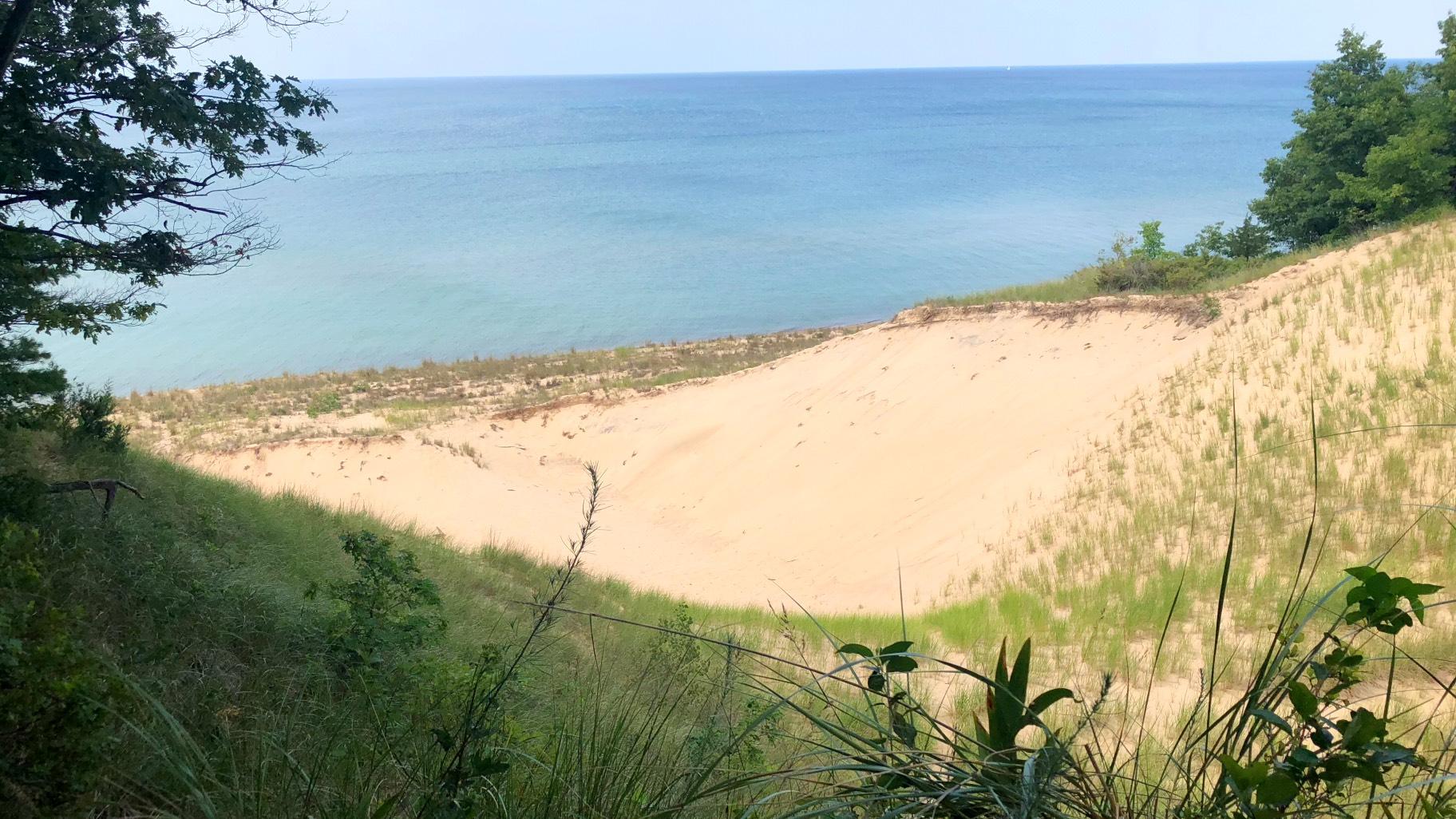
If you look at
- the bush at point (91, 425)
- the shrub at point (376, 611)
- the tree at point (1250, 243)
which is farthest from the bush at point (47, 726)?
the tree at point (1250, 243)

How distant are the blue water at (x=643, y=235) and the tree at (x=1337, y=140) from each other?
19.3 meters

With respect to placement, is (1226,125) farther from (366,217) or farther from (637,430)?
(637,430)

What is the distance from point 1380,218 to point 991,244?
33672mm

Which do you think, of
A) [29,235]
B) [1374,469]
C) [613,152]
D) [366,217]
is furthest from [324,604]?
[613,152]

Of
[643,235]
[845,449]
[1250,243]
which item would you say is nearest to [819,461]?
[845,449]

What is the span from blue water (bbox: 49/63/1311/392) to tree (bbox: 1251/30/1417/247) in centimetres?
1933

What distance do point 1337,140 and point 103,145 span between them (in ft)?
86.7

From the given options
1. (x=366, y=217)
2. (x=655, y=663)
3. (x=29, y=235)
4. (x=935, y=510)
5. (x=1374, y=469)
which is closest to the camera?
(x=655, y=663)

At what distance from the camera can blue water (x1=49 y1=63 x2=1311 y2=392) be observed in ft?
131

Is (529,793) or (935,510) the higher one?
(529,793)

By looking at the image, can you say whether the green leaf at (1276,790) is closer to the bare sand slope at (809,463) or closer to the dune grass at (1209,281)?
the bare sand slope at (809,463)

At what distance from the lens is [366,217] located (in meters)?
63.9

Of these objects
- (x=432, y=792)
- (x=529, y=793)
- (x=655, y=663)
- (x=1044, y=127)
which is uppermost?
(x=1044, y=127)

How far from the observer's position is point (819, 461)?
728 inches
